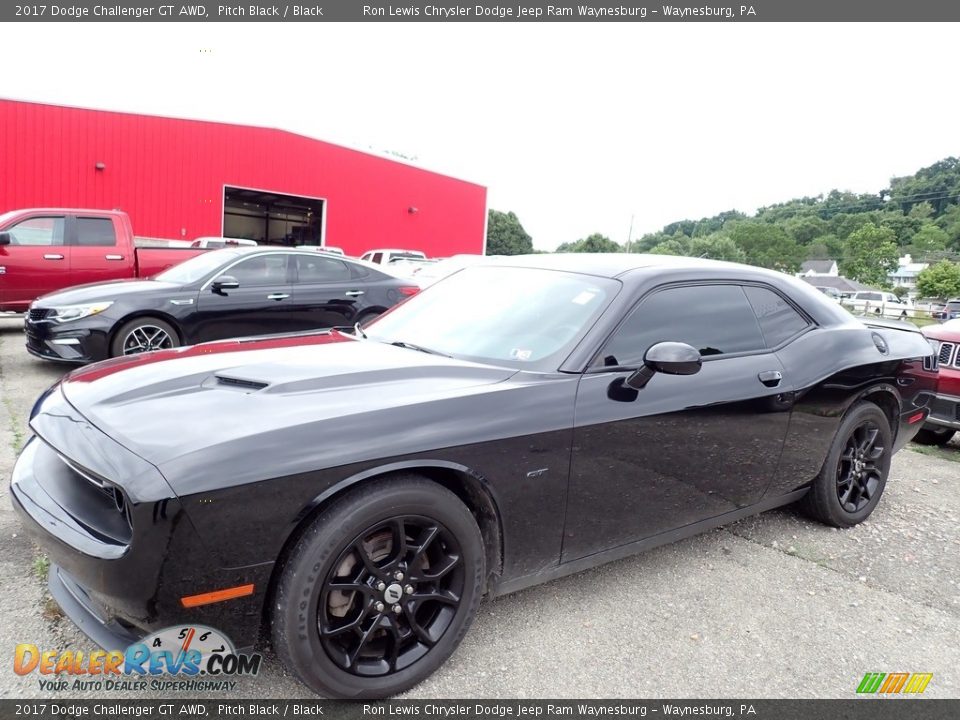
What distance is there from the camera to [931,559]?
360 cm

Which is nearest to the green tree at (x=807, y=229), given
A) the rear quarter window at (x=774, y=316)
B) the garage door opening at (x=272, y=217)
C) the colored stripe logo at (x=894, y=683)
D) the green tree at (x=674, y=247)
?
the green tree at (x=674, y=247)

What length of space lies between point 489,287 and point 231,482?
5.73 feet

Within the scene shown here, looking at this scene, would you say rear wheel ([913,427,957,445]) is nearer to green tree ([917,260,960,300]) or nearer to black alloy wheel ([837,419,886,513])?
black alloy wheel ([837,419,886,513])

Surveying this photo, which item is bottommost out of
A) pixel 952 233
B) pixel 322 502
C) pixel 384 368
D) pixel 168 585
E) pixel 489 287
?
pixel 168 585

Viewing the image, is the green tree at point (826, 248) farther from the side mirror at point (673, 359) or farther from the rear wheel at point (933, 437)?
the side mirror at point (673, 359)

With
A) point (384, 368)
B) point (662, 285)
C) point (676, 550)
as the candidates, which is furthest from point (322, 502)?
point (676, 550)

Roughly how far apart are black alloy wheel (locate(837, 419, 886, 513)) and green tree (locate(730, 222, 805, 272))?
7926 centimetres

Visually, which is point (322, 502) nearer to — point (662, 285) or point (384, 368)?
point (384, 368)

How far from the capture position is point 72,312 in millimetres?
6195

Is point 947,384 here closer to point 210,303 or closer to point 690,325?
point 690,325

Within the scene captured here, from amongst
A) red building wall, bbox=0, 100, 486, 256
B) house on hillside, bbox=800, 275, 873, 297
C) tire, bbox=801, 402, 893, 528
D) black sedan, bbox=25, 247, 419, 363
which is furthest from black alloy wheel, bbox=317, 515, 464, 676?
house on hillside, bbox=800, 275, 873, 297

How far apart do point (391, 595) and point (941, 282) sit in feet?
190

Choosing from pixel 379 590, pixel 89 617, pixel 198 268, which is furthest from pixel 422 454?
pixel 198 268

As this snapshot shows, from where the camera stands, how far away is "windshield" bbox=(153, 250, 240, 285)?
6902mm
